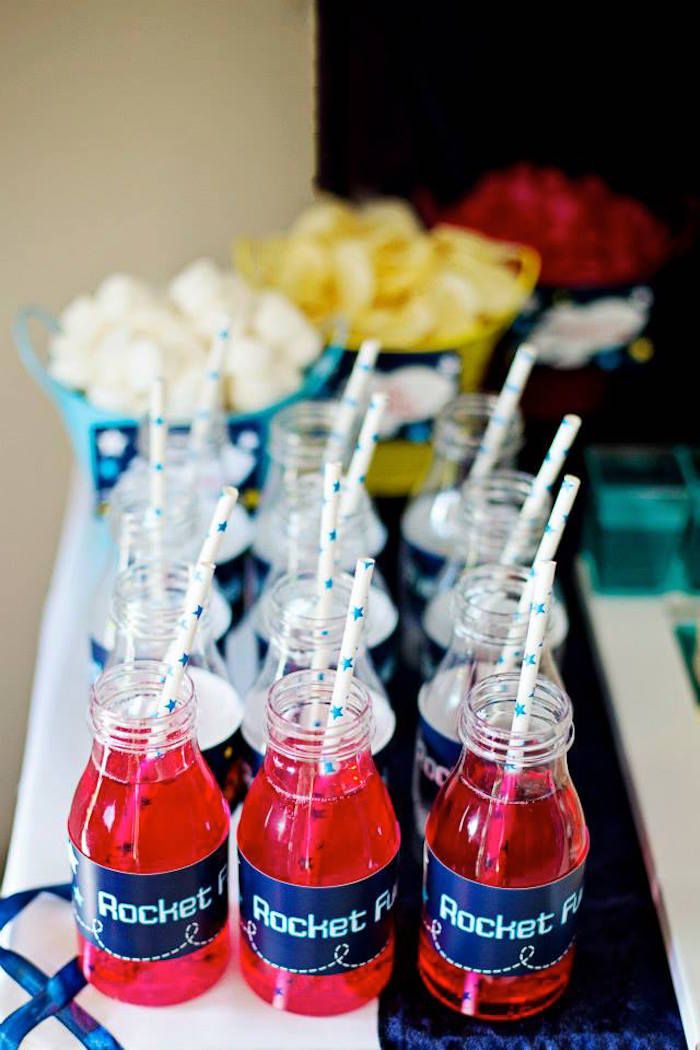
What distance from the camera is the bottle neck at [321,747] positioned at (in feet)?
2.31

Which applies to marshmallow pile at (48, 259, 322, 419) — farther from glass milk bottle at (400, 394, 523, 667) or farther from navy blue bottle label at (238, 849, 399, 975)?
navy blue bottle label at (238, 849, 399, 975)

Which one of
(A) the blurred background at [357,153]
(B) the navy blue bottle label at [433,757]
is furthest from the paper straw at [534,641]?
(A) the blurred background at [357,153]

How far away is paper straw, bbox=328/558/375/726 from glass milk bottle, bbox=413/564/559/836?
0.15 m

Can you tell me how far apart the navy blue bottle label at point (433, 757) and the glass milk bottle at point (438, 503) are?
8.4 inches

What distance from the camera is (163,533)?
939 millimetres

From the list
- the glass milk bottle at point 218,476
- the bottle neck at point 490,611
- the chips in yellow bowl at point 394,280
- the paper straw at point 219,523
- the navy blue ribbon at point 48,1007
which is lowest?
the navy blue ribbon at point 48,1007

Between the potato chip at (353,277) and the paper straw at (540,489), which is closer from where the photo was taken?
the paper straw at (540,489)

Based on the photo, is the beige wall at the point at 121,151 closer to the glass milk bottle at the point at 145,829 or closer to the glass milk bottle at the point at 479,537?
the glass milk bottle at the point at 479,537

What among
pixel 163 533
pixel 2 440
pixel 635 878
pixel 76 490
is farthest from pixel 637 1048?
pixel 2 440

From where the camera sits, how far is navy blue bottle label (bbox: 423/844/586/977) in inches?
28.1

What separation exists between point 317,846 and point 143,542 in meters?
0.31

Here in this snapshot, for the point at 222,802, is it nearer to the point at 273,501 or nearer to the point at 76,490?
the point at 273,501

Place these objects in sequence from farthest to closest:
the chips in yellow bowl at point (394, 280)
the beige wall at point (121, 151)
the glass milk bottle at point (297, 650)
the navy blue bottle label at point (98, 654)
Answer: the beige wall at point (121, 151), the chips in yellow bowl at point (394, 280), the navy blue bottle label at point (98, 654), the glass milk bottle at point (297, 650)

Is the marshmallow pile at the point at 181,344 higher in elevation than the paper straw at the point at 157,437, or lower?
lower
